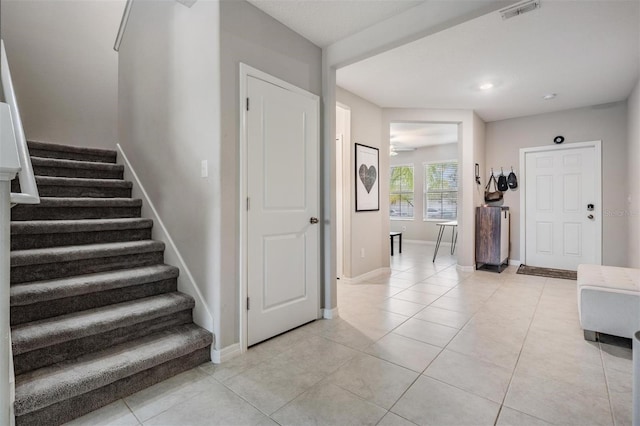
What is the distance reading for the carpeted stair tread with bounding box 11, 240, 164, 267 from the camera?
2.01 metres

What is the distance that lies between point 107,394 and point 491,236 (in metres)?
5.17

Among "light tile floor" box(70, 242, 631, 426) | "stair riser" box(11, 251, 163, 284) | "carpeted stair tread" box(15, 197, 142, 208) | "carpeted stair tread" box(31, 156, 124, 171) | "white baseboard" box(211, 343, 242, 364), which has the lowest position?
"light tile floor" box(70, 242, 631, 426)

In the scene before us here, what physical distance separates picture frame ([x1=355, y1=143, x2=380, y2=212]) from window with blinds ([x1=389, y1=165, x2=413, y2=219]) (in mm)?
3932

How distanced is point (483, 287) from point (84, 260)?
4.24 metres

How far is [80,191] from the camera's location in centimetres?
293

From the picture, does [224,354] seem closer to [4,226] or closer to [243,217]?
[243,217]

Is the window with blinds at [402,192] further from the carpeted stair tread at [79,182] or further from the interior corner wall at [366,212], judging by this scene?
the carpeted stair tread at [79,182]

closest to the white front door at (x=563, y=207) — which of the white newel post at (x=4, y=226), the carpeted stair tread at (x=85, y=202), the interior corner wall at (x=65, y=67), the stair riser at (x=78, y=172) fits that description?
the carpeted stair tread at (x=85, y=202)

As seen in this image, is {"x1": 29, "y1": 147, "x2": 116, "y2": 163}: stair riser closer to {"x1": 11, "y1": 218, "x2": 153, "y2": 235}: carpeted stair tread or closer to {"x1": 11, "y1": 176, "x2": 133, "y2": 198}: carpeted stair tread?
{"x1": 11, "y1": 176, "x2": 133, "y2": 198}: carpeted stair tread

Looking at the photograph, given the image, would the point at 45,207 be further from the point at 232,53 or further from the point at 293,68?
the point at 293,68

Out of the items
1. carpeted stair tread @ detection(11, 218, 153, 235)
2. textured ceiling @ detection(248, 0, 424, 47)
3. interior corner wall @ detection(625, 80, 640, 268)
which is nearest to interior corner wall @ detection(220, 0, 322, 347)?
textured ceiling @ detection(248, 0, 424, 47)

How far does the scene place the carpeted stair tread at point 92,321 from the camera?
1678 mm

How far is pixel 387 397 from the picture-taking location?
1.76 meters

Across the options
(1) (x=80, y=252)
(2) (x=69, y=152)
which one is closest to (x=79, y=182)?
(2) (x=69, y=152)
